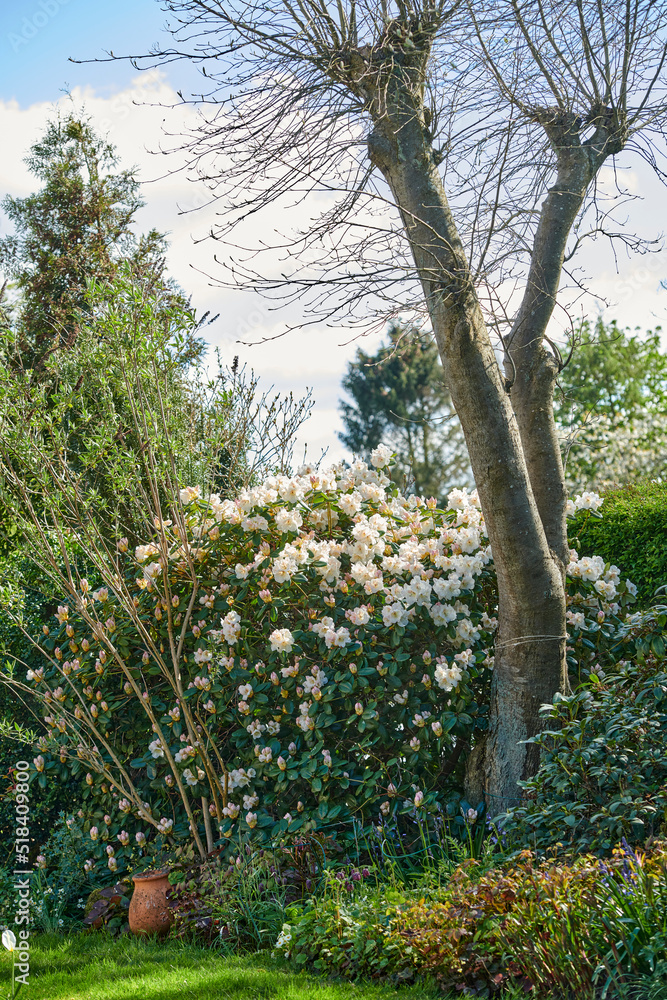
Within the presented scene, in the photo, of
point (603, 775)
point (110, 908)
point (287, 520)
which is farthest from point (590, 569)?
point (110, 908)

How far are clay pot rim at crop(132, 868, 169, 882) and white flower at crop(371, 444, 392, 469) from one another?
102 inches

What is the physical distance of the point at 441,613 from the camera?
14.0 ft

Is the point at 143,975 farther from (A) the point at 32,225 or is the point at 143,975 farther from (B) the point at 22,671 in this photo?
(A) the point at 32,225

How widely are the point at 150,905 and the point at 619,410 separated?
16.0 m

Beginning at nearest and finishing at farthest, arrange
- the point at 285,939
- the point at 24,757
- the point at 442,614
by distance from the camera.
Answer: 1. the point at 285,939
2. the point at 442,614
3. the point at 24,757

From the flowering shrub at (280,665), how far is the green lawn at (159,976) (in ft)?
1.86

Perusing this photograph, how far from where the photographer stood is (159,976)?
10.8 ft

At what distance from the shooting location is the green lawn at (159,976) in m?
2.88

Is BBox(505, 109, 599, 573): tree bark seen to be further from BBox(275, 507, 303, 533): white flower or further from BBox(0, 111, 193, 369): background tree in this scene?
BBox(0, 111, 193, 369): background tree

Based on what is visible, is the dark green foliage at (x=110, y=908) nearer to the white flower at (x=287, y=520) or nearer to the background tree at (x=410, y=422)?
the white flower at (x=287, y=520)

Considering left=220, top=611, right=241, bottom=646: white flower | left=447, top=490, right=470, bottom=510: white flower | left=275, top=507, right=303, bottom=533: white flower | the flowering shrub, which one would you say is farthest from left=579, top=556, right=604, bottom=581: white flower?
left=220, top=611, right=241, bottom=646: white flower

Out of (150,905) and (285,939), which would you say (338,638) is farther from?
(150,905)

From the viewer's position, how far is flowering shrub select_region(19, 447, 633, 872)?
4.09m

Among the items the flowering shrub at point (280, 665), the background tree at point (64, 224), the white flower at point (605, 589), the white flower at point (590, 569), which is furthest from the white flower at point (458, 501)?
the background tree at point (64, 224)
